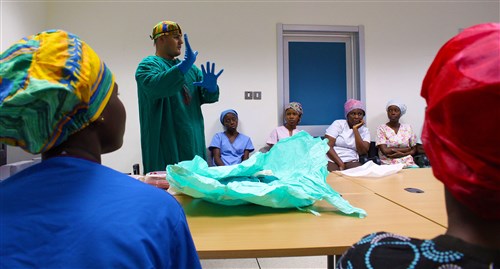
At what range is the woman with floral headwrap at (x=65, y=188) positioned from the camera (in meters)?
0.47

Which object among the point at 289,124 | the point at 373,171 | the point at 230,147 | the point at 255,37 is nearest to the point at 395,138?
the point at 289,124

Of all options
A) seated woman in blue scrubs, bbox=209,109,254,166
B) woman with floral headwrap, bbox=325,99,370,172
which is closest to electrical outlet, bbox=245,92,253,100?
seated woman in blue scrubs, bbox=209,109,254,166

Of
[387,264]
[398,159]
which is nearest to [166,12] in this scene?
[398,159]

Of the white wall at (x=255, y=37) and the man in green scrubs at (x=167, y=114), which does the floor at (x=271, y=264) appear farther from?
the white wall at (x=255, y=37)

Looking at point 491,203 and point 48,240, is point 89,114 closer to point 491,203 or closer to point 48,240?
point 48,240

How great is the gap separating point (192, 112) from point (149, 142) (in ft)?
0.89

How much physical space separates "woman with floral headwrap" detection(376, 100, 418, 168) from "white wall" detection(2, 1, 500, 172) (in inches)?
9.3

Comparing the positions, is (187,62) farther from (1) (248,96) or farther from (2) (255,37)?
(2) (255,37)

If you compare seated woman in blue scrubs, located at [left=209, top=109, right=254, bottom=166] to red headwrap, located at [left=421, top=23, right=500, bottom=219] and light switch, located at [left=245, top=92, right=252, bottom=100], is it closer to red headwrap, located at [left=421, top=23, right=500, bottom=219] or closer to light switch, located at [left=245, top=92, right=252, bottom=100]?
light switch, located at [left=245, top=92, right=252, bottom=100]

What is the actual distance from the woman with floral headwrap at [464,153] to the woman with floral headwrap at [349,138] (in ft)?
9.85

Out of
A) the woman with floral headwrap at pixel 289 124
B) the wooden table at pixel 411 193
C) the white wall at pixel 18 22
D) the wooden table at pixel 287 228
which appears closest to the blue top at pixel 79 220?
the wooden table at pixel 287 228

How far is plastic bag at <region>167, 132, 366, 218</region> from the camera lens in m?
1.02

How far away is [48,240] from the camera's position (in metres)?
0.47

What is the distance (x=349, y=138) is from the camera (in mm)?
3549
